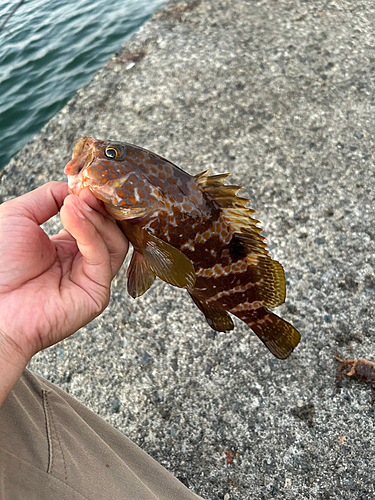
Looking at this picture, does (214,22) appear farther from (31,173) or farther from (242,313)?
(242,313)

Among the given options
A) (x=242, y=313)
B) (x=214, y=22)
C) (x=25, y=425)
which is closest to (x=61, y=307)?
(x=25, y=425)

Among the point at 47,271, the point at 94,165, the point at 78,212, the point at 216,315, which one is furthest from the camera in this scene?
the point at 216,315

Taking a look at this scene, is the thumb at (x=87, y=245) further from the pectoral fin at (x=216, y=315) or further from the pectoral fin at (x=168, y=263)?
the pectoral fin at (x=216, y=315)

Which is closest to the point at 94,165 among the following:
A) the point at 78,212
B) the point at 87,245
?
the point at 78,212

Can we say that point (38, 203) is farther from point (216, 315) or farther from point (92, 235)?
point (216, 315)

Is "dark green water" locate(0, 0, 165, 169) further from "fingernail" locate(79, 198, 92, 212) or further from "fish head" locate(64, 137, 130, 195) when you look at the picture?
"fingernail" locate(79, 198, 92, 212)

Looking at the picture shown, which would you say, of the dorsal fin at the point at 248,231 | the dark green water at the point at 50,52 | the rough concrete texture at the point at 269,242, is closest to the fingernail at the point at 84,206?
the dorsal fin at the point at 248,231
